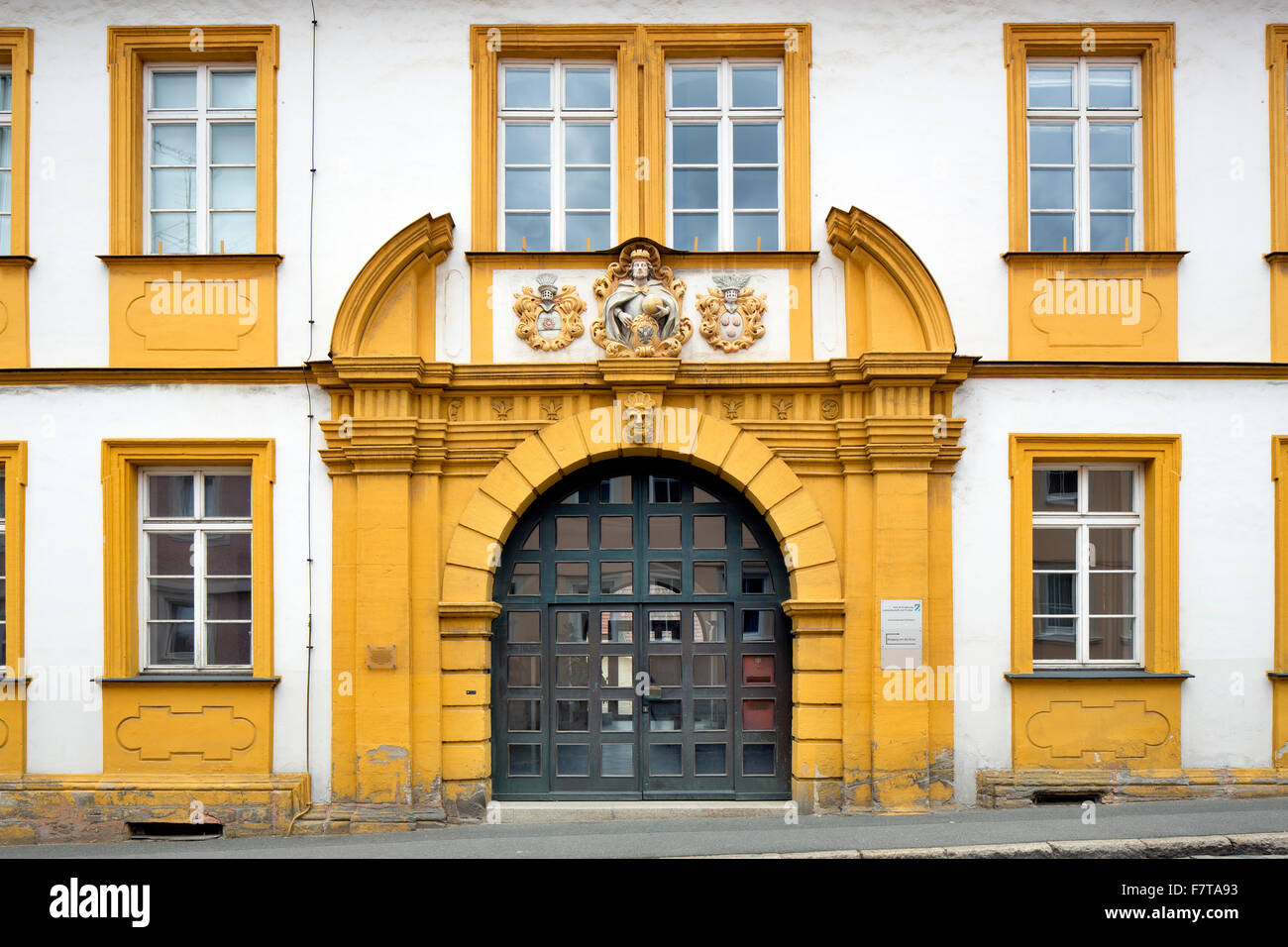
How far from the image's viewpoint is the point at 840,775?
28.0 ft

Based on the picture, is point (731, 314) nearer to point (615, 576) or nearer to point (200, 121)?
point (615, 576)

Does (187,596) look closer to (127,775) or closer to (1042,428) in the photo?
(127,775)

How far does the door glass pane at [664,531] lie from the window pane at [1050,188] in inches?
154

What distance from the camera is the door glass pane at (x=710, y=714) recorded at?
8.87 m

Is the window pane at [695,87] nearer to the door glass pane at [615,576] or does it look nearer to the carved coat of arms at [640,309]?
the carved coat of arms at [640,309]

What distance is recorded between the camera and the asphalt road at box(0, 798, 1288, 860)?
7.48 m

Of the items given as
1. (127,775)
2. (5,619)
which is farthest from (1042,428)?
(5,619)

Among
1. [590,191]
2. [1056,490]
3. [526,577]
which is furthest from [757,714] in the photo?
[590,191]

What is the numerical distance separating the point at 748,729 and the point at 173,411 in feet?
17.2

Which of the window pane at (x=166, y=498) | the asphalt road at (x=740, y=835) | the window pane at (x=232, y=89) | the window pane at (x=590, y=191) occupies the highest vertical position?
the window pane at (x=232, y=89)

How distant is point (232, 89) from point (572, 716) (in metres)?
5.87

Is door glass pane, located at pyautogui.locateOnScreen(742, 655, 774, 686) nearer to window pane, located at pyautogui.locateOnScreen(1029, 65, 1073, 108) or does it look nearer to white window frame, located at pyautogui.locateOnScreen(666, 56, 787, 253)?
white window frame, located at pyautogui.locateOnScreen(666, 56, 787, 253)

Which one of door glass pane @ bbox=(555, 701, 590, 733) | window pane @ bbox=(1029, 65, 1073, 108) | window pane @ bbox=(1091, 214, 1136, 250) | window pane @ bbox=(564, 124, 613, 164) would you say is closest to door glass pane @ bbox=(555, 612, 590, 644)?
door glass pane @ bbox=(555, 701, 590, 733)

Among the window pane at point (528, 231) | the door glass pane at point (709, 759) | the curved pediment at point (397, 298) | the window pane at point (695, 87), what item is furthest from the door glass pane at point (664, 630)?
the window pane at point (695, 87)
